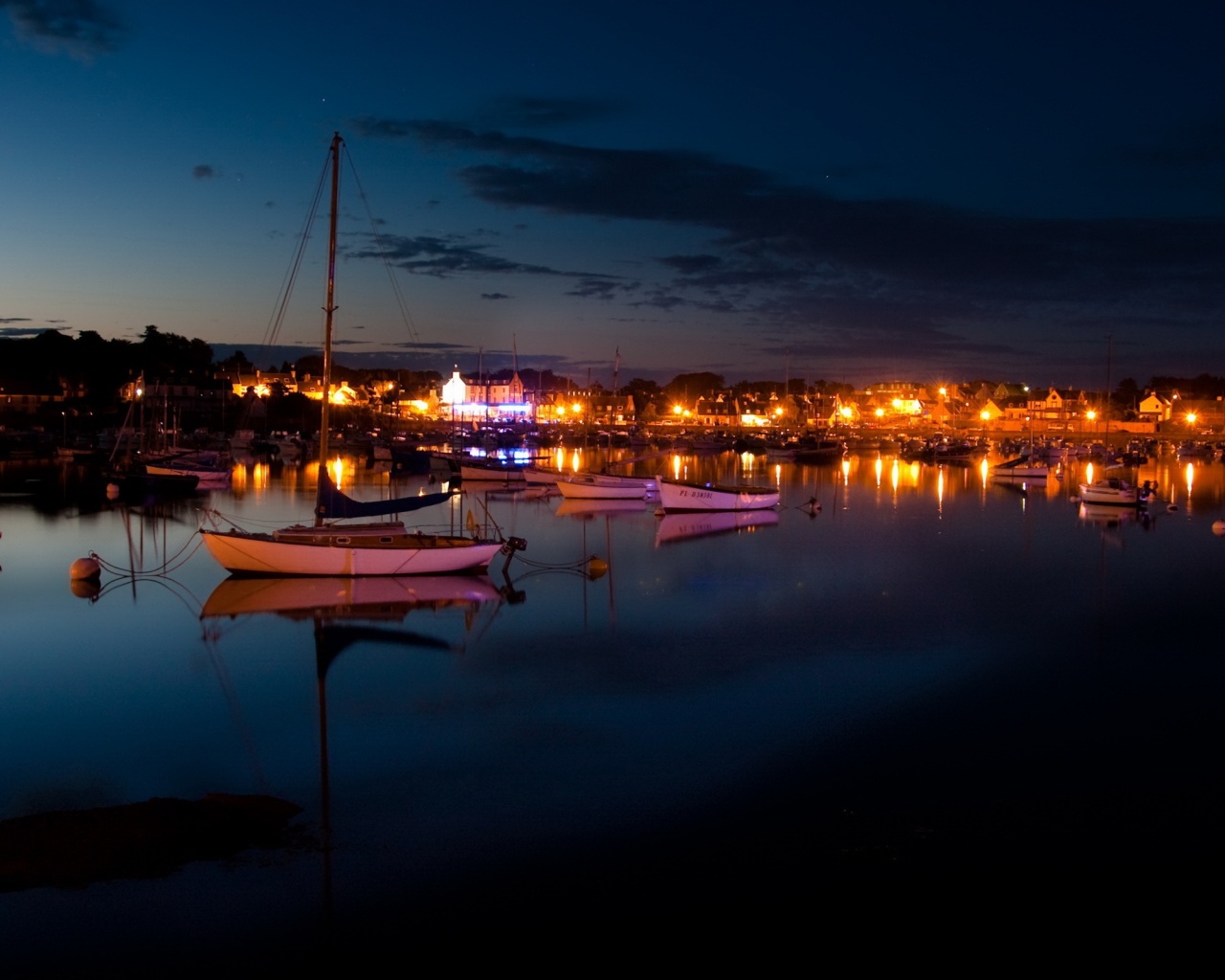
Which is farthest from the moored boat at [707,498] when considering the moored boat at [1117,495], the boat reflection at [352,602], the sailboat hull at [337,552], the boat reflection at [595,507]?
the sailboat hull at [337,552]

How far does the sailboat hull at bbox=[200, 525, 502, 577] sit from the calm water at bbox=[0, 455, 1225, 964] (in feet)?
1.72

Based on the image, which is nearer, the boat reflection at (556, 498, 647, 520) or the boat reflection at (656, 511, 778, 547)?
A: the boat reflection at (656, 511, 778, 547)

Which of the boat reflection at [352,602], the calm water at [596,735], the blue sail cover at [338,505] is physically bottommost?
the calm water at [596,735]

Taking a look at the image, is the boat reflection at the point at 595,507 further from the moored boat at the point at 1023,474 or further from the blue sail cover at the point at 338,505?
the moored boat at the point at 1023,474

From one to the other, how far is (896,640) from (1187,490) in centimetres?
4599

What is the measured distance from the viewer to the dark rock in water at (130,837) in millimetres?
8883

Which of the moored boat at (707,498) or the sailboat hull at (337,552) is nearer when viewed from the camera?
the sailboat hull at (337,552)

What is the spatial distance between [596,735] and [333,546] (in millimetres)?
10770

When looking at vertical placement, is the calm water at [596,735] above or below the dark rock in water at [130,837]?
below

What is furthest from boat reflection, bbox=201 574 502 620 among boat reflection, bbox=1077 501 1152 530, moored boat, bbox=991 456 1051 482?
moored boat, bbox=991 456 1051 482

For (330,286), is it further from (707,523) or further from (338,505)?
(707,523)

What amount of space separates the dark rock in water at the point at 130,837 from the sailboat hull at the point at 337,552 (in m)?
12.0

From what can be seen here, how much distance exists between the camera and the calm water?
29.4 ft

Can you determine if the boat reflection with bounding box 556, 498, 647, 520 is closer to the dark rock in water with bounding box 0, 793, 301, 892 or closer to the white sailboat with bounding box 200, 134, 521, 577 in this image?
the white sailboat with bounding box 200, 134, 521, 577
